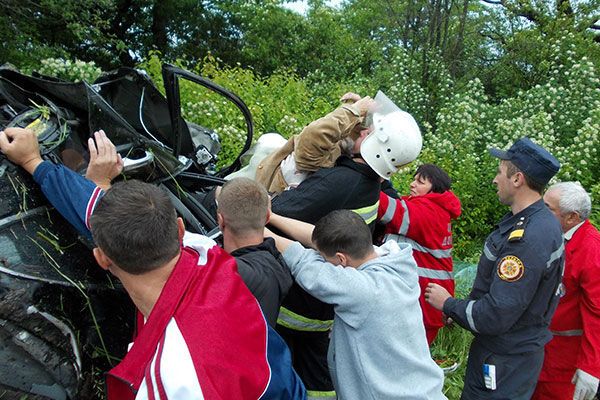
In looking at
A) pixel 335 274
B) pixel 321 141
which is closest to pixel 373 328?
pixel 335 274

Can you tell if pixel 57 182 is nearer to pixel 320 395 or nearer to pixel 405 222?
pixel 320 395

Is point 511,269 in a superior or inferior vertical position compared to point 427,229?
superior

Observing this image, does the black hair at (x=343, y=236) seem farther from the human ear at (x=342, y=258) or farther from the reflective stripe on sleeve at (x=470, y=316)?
the reflective stripe on sleeve at (x=470, y=316)

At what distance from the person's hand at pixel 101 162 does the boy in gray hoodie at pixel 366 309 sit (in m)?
0.77

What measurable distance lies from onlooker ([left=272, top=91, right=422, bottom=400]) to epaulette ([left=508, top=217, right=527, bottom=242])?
719 millimetres

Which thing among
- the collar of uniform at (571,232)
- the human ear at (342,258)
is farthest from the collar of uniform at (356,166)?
the collar of uniform at (571,232)

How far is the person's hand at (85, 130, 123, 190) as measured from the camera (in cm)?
226

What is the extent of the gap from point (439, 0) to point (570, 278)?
741 cm

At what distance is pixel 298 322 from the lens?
2594 millimetres

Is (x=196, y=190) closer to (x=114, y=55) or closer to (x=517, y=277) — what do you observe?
(x=517, y=277)

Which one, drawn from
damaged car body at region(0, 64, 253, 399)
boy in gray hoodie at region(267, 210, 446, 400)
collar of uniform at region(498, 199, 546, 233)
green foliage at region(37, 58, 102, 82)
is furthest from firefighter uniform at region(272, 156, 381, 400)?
green foliage at region(37, 58, 102, 82)

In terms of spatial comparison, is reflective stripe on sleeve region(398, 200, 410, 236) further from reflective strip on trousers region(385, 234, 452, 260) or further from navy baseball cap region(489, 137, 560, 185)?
navy baseball cap region(489, 137, 560, 185)

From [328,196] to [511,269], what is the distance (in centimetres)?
111

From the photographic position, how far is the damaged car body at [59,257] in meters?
1.89
